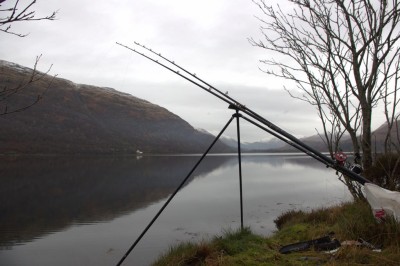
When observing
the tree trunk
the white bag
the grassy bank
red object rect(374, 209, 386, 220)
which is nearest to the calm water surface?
the grassy bank

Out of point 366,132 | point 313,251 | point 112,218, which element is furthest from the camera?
point 112,218

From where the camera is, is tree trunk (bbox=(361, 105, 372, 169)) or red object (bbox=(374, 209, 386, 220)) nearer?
red object (bbox=(374, 209, 386, 220))

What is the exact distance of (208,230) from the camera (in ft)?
53.2

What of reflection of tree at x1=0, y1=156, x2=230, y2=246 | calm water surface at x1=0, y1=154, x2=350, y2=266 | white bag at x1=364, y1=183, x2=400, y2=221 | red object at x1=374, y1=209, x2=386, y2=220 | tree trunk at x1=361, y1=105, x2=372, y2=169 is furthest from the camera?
reflection of tree at x1=0, y1=156, x2=230, y2=246

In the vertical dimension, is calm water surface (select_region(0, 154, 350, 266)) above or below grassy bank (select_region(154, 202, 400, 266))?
below

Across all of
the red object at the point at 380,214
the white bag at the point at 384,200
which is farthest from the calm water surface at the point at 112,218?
the white bag at the point at 384,200

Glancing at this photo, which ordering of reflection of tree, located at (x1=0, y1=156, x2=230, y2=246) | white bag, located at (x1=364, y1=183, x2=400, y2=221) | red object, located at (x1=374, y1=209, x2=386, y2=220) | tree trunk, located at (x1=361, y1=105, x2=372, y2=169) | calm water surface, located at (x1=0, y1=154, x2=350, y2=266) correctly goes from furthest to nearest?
reflection of tree, located at (x1=0, y1=156, x2=230, y2=246) < calm water surface, located at (x1=0, y1=154, x2=350, y2=266) < tree trunk, located at (x1=361, y1=105, x2=372, y2=169) < red object, located at (x1=374, y1=209, x2=386, y2=220) < white bag, located at (x1=364, y1=183, x2=400, y2=221)

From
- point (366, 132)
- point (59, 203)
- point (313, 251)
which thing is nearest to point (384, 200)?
point (313, 251)

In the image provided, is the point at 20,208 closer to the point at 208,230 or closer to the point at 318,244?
the point at 208,230

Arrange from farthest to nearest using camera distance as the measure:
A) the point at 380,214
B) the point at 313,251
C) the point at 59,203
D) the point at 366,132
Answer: the point at 59,203 < the point at 366,132 < the point at 313,251 < the point at 380,214

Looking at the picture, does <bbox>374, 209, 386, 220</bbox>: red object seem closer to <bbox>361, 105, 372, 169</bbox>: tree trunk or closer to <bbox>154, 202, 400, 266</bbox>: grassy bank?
<bbox>154, 202, 400, 266</bbox>: grassy bank

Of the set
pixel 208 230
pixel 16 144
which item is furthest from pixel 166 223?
pixel 16 144

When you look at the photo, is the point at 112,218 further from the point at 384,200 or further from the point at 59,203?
the point at 384,200

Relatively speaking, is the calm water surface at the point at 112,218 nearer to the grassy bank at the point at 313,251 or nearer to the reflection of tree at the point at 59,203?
the reflection of tree at the point at 59,203
